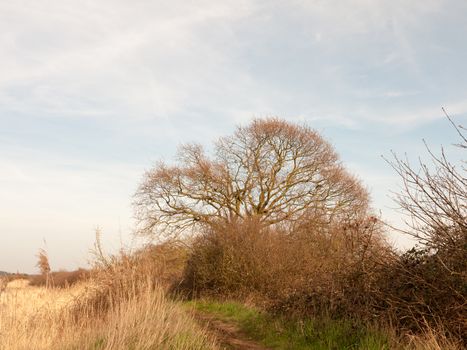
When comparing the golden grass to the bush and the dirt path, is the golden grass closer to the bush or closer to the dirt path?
the dirt path

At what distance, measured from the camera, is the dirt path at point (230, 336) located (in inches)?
312

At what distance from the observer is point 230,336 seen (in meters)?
8.90

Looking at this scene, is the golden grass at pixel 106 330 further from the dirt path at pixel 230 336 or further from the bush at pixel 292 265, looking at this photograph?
the bush at pixel 292 265

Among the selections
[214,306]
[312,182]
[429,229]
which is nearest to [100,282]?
[214,306]

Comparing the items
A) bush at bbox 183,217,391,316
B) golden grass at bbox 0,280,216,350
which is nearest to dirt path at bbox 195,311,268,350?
golden grass at bbox 0,280,216,350

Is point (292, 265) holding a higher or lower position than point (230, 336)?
higher

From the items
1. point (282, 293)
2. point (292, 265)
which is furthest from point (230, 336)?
point (292, 265)

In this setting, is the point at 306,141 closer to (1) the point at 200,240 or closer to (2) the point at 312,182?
(2) the point at 312,182

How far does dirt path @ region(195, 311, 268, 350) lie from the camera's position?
26.0 feet

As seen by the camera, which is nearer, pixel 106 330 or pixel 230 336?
pixel 106 330

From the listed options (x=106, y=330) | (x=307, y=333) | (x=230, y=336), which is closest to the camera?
(x=106, y=330)

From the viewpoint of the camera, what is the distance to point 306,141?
22688mm

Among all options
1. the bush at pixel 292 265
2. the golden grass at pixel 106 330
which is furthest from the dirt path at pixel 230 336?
the bush at pixel 292 265

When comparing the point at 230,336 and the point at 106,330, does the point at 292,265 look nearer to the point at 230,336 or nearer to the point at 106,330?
the point at 230,336
